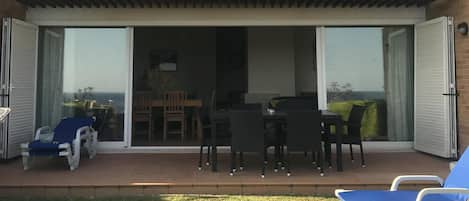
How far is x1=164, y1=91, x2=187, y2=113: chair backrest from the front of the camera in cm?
895

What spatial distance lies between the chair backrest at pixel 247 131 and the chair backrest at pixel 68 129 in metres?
2.40

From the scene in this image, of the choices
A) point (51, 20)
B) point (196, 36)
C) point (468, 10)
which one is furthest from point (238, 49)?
point (468, 10)

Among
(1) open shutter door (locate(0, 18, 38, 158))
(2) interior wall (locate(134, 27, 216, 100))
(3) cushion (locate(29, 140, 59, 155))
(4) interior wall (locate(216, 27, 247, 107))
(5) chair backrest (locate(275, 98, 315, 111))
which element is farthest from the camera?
(2) interior wall (locate(134, 27, 216, 100))

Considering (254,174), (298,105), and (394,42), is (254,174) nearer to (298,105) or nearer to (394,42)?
(298,105)

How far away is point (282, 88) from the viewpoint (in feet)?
32.2

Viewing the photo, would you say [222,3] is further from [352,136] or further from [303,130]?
[352,136]

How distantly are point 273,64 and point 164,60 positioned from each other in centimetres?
413

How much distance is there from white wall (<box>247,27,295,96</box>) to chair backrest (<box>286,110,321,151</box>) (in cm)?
446

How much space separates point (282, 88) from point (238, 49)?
259 centimetres

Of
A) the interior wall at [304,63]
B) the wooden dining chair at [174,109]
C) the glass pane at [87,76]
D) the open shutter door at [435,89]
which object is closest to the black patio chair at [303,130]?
the open shutter door at [435,89]

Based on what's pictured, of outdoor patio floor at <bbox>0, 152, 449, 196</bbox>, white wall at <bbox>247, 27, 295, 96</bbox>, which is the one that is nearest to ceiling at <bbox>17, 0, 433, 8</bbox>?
outdoor patio floor at <bbox>0, 152, 449, 196</bbox>

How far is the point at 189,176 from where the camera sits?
538cm

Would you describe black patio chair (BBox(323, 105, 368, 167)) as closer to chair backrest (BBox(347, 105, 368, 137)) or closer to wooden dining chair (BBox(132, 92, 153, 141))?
chair backrest (BBox(347, 105, 368, 137))

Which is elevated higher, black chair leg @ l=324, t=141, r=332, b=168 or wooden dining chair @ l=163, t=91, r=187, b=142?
wooden dining chair @ l=163, t=91, r=187, b=142
